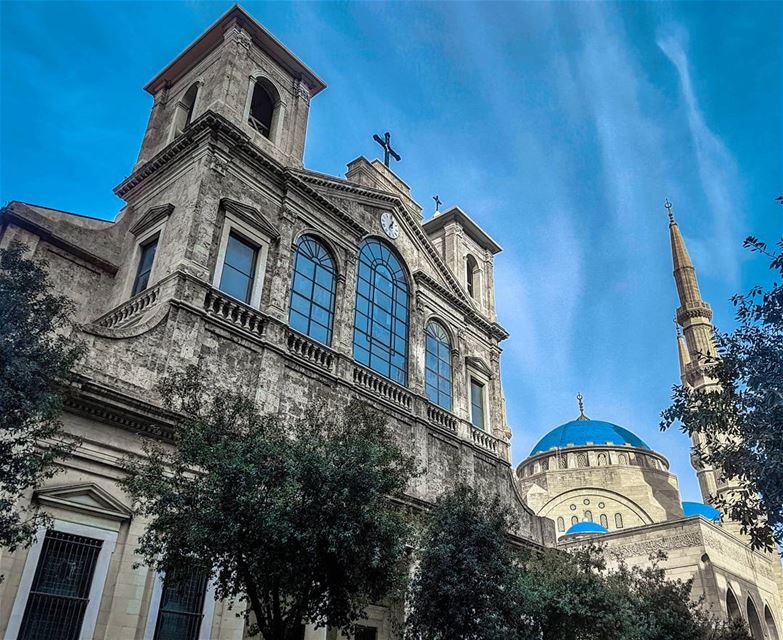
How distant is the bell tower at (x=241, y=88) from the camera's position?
66.8 feet

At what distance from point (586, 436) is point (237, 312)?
149ft

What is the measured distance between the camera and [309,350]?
1831 cm

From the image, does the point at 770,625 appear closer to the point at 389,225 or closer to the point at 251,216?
the point at 389,225

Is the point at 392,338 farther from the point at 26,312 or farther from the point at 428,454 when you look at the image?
the point at 26,312

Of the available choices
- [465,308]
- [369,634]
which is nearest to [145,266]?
[369,634]

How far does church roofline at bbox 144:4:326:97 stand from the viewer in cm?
2130

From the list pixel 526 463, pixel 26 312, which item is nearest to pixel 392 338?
pixel 26 312

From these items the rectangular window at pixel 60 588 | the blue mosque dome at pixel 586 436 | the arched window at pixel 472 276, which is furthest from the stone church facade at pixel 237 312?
the blue mosque dome at pixel 586 436

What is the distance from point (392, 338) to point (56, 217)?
1050 cm

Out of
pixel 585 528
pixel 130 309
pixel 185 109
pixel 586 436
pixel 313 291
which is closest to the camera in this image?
pixel 130 309

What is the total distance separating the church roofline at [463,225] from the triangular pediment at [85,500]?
64.7 ft

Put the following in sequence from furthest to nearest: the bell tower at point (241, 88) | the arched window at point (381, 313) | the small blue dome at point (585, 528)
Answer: the small blue dome at point (585, 528), the arched window at point (381, 313), the bell tower at point (241, 88)

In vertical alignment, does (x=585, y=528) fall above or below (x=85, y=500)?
above

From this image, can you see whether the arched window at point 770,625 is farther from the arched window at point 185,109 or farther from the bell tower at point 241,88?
the arched window at point 185,109
